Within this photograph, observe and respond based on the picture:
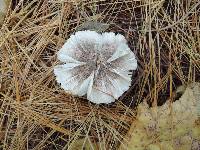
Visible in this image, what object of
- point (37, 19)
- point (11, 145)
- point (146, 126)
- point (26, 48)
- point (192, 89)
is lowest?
point (11, 145)

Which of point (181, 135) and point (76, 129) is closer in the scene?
point (181, 135)

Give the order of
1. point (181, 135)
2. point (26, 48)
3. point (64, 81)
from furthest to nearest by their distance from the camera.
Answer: point (26, 48) < point (64, 81) < point (181, 135)

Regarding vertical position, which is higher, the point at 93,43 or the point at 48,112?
the point at 93,43

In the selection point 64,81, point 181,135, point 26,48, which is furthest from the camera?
point 26,48

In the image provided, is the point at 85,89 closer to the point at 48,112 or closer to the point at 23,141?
the point at 48,112

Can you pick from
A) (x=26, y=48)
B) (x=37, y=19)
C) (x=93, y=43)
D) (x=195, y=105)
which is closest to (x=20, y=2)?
(x=37, y=19)

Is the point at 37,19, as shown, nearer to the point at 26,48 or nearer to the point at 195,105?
the point at 26,48
